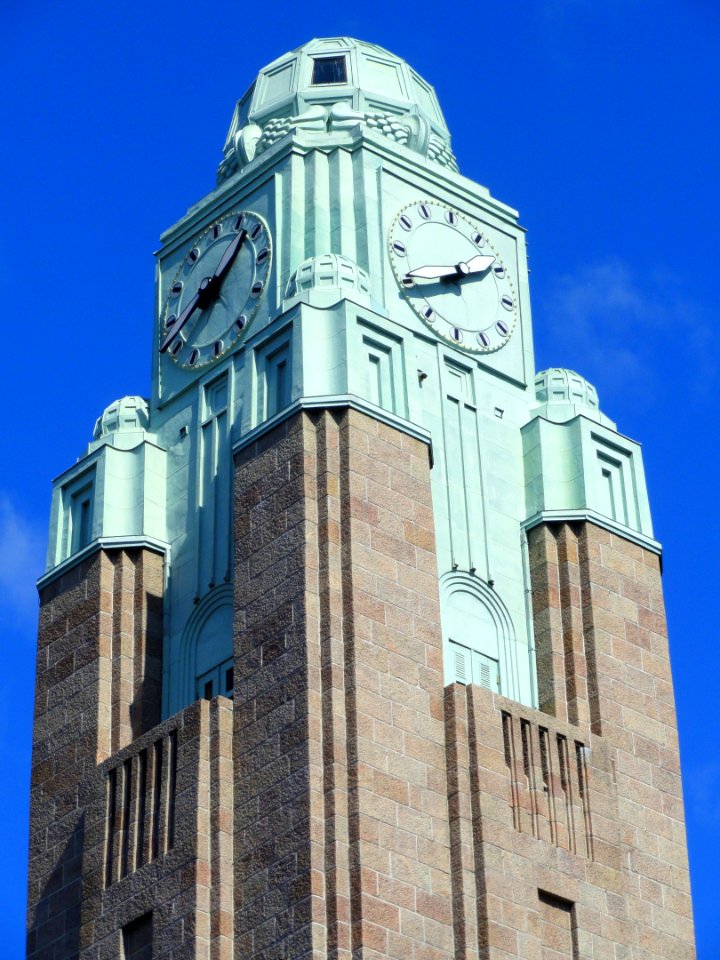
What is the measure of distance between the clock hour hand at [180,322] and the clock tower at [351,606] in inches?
1.9

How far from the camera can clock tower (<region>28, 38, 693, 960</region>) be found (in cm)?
4678

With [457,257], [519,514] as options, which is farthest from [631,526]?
[457,257]

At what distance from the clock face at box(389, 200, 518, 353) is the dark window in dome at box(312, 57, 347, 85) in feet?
12.6

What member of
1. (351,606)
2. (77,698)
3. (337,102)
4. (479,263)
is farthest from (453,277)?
(77,698)

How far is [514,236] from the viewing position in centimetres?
5738

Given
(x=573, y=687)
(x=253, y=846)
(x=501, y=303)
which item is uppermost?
(x=501, y=303)

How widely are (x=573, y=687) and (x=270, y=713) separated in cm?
610

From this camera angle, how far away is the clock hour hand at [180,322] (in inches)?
2203

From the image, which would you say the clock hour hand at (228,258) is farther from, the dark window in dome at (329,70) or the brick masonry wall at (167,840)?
the brick masonry wall at (167,840)

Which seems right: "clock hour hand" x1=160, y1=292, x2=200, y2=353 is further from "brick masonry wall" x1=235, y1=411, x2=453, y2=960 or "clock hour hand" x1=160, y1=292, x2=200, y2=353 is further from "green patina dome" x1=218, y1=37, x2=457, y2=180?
"brick masonry wall" x1=235, y1=411, x2=453, y2=960

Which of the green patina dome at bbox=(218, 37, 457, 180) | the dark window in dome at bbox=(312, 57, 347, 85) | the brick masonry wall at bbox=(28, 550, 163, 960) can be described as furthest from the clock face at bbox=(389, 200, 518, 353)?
the brick masonry wall at bbox=(28, 550, 163, 960)

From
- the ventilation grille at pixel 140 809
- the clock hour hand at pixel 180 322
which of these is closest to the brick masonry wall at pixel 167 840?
the ventilation grille at pixel 140 809

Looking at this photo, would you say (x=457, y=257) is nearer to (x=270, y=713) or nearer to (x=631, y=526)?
(x=631, y=526)

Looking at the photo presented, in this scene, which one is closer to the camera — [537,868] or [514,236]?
[537,868]
